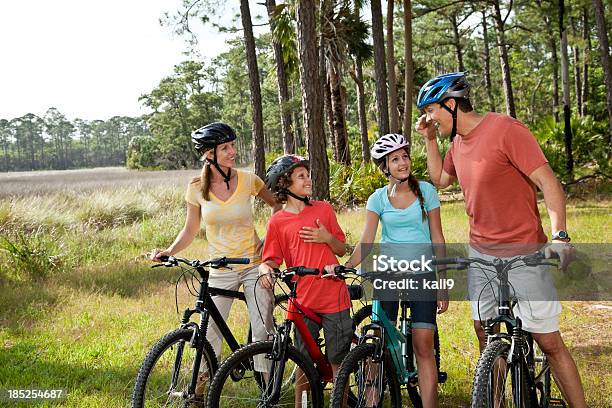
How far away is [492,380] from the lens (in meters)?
3.22

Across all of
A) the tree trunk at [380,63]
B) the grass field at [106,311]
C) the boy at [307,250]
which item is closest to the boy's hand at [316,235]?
the boy at [307,250]

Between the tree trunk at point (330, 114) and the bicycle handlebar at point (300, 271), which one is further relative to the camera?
the tree trunk at point (330, 114)

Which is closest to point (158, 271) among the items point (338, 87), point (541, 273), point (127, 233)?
point (127, 233)

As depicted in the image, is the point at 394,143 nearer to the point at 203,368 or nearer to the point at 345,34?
the point at 203,368

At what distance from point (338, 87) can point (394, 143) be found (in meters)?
19.6

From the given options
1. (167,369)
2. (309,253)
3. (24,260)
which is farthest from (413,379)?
(24,260)

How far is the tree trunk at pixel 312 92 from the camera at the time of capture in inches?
422

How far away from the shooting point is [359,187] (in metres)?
17.8

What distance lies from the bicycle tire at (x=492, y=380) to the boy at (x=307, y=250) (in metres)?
1.01

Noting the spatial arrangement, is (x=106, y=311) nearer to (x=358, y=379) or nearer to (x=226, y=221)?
(x=226, y=221)

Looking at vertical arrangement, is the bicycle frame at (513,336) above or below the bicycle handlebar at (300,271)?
below

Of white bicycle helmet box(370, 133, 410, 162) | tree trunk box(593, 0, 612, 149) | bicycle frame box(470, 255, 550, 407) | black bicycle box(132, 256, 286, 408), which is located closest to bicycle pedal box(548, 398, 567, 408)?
bicycle frame box(470, 255, 550, 407)

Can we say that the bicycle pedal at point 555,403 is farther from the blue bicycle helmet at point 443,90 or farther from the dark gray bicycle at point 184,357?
the dark gray bicycle at point 184,357

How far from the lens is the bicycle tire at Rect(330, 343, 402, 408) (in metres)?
3.51
